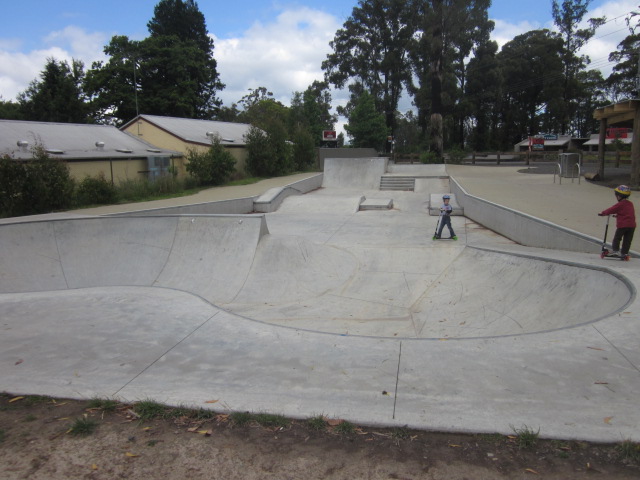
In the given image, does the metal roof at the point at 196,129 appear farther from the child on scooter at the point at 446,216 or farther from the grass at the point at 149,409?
the grass at the point at 149,409

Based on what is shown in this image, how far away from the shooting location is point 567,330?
A: 16.4 ft

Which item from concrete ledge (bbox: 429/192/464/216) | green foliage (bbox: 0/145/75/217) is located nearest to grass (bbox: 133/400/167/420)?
green foliage (bbox: 0/145/75/217)

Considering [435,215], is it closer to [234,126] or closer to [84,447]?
[84,447]

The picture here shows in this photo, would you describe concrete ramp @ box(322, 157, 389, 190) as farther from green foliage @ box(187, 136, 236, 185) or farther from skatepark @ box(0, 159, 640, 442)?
skatepark @ box(0, 159, 640, 442)

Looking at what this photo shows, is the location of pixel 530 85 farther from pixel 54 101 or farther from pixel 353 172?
pixel 54 101

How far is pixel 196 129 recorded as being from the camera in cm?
2939

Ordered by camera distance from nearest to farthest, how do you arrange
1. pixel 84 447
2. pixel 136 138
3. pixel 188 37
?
pixel 84 447 < pixel 136 138 < pixel 188 37

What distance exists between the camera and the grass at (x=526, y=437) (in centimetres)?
304

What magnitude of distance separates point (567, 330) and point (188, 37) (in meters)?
65.3

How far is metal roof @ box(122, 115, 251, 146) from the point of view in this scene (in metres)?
26.7

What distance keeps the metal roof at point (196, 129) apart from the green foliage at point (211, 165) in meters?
3.49

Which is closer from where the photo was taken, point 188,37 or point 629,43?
point 629,43

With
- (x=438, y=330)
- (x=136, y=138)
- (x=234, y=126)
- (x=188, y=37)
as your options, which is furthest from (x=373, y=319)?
→ (x=188, y=37)

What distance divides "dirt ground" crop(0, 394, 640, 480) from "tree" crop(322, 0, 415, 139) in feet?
171
